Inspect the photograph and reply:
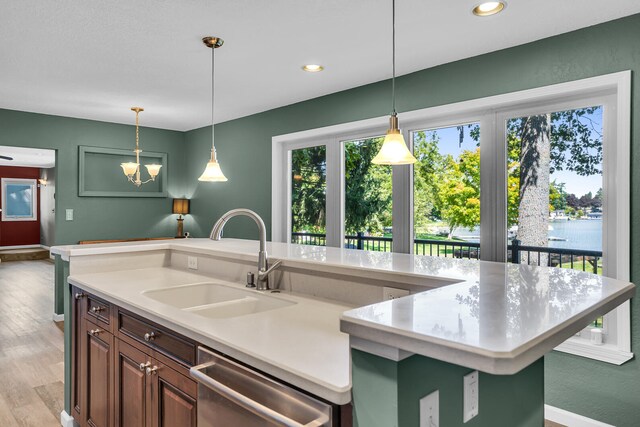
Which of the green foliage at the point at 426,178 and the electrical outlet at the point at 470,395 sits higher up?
the green foliage at the point at 426,178

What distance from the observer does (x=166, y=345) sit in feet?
5.19

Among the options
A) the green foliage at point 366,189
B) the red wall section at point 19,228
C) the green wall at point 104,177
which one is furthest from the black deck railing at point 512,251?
the red wall section at point 19,228

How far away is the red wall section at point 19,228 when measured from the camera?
10.7 meters

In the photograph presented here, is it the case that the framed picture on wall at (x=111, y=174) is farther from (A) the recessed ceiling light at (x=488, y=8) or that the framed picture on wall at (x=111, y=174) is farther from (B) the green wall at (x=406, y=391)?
(B) the green wall at (x=406, y=391)

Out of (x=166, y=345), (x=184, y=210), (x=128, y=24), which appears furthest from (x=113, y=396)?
(x=184, y=210)

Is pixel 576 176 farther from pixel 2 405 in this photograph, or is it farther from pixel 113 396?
pixel 2 405

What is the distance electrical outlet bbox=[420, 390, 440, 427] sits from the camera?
0.93 m

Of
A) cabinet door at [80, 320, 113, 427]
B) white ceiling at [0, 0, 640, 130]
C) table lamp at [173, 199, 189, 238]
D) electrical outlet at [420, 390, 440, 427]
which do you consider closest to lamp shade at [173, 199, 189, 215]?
table lamp at [173, 199, 189, 238]

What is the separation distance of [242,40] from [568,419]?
3.19 meters

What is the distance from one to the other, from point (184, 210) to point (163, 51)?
3269 millimetres

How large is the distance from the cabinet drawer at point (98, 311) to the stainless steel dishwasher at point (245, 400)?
90 centimetres

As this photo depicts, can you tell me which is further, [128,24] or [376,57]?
[376,57]

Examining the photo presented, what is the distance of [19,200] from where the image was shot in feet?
36.0

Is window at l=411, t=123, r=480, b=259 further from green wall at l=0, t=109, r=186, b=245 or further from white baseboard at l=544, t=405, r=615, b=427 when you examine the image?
green wall at l=0, t=109, r=186, b=245
